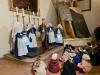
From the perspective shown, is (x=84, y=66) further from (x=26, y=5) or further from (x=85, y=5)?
(x=85, y=5)

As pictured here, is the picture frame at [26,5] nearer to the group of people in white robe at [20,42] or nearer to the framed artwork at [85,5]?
the group of people in white robe at [20,42]

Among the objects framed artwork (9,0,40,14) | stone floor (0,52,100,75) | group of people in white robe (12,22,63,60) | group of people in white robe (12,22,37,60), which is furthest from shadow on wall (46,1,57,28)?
stone floor (0,52,100,75)

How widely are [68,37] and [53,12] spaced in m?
0.86

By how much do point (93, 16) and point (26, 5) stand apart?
6.38 ft

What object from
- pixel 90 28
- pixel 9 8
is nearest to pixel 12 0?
pixel 9 8

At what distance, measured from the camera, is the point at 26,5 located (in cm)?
188

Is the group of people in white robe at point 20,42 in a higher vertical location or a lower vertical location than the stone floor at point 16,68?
higher

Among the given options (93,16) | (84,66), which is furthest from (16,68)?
(93,16)

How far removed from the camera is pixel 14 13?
166cm

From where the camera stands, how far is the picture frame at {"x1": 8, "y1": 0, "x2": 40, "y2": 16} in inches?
63.5

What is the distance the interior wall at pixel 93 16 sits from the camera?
2738 mm

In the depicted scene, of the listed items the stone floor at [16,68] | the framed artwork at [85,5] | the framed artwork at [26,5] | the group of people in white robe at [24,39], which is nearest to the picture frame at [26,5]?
the framed artwork at [26,5]

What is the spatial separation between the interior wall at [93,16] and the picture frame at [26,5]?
5.17 ft

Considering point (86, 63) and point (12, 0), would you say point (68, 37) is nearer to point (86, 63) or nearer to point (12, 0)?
point (86, 63)
